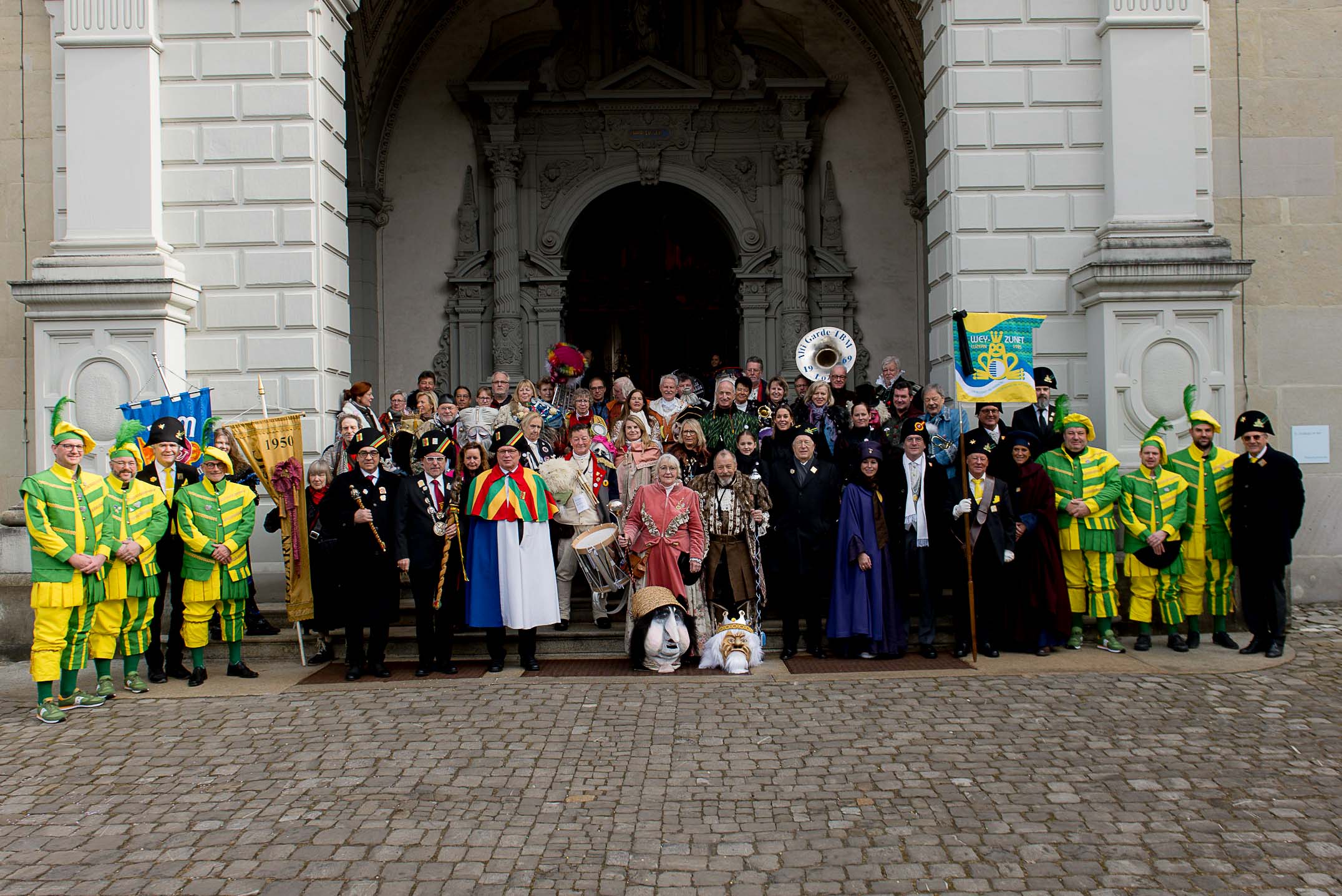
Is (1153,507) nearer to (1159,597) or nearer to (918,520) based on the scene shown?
(1159,597)

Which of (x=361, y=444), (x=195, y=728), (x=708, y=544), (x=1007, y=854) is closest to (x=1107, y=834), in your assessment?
(x=1007, y=854)

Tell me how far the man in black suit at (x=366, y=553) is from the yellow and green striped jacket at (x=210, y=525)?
65 cm

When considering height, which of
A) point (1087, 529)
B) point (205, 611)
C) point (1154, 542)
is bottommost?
point (205, 611)

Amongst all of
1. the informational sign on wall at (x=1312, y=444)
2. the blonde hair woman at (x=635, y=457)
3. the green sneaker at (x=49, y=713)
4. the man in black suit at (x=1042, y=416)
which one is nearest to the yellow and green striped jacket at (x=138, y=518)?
the green sneaker at (x=49, y=713)

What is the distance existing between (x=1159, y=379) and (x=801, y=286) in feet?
19.9

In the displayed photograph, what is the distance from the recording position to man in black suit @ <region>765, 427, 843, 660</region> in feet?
27.5

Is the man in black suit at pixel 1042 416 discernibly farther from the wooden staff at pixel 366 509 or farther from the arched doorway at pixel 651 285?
the arched doorway at pixel 651 285

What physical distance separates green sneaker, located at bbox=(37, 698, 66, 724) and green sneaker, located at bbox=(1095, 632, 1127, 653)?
7.86m

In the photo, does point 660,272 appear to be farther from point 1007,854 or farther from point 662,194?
point 1007,854

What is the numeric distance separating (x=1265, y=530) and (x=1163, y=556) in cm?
80

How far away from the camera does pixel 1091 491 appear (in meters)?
8.62

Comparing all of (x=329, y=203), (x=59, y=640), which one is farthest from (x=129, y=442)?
(x=329, y=203)

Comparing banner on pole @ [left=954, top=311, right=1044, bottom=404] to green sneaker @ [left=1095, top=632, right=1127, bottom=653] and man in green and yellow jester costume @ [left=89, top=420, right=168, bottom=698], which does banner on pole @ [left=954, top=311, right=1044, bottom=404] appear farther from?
man in green and yellow jester costume @ [left=89, top=420, right=168, bottom=698]

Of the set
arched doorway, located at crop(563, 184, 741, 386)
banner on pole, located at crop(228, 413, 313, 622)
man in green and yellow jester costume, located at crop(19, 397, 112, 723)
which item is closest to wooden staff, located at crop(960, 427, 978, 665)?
banner on pole, located at crop(228, 413, 313, 622)
